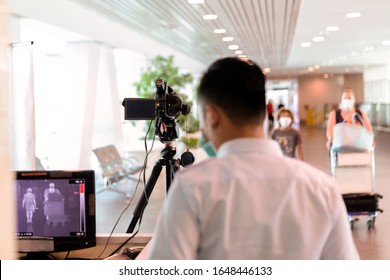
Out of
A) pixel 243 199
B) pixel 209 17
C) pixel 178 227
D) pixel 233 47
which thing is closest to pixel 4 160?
pixel 178 227

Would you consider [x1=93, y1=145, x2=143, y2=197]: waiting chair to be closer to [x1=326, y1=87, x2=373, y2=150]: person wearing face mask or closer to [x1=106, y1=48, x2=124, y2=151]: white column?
[x1=106, y1=48, x2=124, y2=151]: white column

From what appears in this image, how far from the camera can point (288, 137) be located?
6527 millimetres

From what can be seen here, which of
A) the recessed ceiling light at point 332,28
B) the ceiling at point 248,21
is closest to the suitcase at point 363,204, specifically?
the ceiling at point 248,21

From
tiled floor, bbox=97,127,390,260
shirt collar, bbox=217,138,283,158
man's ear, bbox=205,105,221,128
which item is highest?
man's ear, bbox=205,105,221,128

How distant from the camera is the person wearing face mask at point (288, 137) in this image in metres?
6.44

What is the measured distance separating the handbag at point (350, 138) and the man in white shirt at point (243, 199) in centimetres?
471

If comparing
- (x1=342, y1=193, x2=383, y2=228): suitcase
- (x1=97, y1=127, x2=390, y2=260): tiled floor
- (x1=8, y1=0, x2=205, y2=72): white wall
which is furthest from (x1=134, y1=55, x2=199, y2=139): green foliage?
(x1=342, y1=193, x2=383, y2=228): suitcase

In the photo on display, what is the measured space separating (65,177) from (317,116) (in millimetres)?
27708

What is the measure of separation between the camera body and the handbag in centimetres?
358

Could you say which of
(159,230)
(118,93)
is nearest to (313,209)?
(159,230)

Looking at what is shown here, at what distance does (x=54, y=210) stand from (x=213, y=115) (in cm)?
133

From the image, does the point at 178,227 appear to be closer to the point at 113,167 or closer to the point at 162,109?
the point at 162,109

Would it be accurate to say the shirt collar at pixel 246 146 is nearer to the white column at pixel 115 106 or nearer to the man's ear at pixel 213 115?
the man's ear at pixel 213 115

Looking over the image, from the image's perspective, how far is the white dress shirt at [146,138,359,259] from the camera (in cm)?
115
